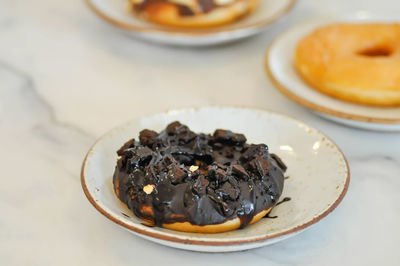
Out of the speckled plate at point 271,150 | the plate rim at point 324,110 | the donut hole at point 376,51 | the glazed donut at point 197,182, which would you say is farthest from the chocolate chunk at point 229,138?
the donut hole at point 376,51

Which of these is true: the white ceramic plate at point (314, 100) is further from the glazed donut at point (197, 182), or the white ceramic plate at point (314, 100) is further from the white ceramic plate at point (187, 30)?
the glazed donut at point (197, 182)

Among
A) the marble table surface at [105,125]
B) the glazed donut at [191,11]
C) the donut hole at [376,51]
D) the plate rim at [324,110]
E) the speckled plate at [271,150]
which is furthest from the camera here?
the glazed donut at [191,11]

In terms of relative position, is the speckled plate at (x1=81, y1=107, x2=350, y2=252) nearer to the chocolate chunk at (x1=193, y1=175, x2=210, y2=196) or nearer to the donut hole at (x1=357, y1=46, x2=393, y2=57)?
the chocolate chunk at (x1=193, y1=175, x2=210, y2=196)

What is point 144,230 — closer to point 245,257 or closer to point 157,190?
point 157,190

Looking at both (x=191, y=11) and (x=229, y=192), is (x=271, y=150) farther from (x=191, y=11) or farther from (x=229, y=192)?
(x=191, y=11)

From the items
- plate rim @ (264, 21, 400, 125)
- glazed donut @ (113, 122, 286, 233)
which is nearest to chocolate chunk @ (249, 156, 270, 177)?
glazed donut @ (113, 122, 286, 233)
